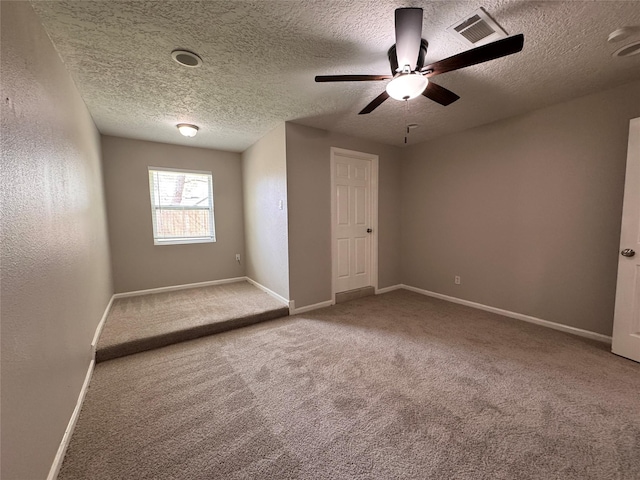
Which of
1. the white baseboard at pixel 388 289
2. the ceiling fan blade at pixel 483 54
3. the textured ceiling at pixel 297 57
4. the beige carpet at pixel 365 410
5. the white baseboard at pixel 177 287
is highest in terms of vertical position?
the textured ceiling at pixel 297 57

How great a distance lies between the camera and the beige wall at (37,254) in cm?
102

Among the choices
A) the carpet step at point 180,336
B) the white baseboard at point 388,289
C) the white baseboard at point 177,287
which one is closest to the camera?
the carpet step at point 180,336

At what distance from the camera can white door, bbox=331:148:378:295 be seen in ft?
12.3

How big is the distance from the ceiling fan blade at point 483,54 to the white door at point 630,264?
5.82 feet

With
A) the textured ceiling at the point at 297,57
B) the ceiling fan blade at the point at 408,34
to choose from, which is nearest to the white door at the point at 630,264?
the textured ceiling at the point at 297,57

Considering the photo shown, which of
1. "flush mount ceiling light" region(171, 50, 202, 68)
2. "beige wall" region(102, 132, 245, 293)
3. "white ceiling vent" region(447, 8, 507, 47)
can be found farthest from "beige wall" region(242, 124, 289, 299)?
"white ceiling vent" region(447, 8, 507, 47)

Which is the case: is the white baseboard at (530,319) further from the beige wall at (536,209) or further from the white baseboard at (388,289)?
the white baseboard at (388,289)

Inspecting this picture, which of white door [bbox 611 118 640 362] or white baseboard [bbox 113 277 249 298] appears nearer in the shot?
white door [bbox 611 118 640 362]

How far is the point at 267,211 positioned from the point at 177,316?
1.79 metres

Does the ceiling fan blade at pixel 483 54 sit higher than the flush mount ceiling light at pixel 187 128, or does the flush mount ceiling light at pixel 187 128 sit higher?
the flush mount ceiling light at pixel 187 128

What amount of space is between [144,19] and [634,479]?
356 centimetres

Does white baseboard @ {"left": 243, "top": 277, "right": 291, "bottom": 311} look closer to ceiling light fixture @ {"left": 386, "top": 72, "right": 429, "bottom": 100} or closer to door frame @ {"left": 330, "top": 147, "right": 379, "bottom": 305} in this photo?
door frame @ {"left": 330, "top": 147, "right": 379, "bottom": 305}

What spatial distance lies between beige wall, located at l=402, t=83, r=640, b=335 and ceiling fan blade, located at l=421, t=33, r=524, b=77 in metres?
1.97

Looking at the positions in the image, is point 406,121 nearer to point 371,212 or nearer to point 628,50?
point 371,212
